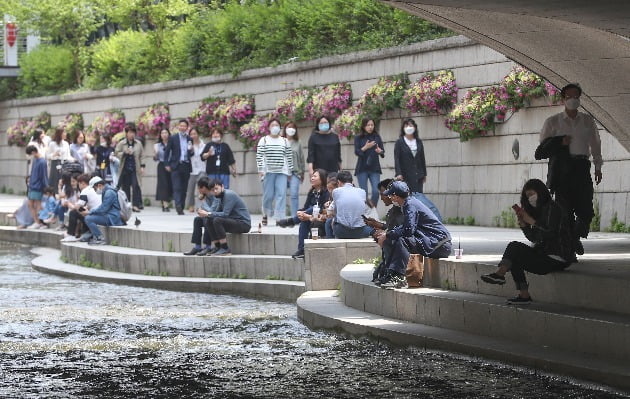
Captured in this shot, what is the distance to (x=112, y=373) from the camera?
1220 centimetres

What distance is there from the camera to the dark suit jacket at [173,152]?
99.6 feet

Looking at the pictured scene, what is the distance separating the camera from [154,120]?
36.0m

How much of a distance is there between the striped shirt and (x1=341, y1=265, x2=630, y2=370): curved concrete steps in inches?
394

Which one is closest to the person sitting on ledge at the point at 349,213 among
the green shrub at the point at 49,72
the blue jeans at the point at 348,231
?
the blue jeans at the point at 348,231

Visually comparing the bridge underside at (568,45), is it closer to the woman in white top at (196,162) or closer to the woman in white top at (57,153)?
the woman in white top at (196,162)

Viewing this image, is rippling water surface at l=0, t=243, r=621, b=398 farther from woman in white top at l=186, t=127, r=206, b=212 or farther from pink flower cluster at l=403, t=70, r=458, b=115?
woman in white top at l=186, t=127, r=206, b=212

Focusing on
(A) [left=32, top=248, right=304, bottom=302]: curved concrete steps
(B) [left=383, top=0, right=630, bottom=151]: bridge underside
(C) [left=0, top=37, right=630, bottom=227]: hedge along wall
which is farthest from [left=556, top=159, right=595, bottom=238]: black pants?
(C) [left=0, top=37, right=630, bottom=227]: hedge along wall

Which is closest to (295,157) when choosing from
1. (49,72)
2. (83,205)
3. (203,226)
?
(83,205)

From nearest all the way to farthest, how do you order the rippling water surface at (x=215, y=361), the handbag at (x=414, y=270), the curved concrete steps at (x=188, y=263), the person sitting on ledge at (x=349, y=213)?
1. the rippling water surface at (x=215, y=361)
2. the handbag at (x=414, y=270)
3. the person sitting on ledge at (x=349, y=213)
4. the curved concrete steps at (x=188, y=263)

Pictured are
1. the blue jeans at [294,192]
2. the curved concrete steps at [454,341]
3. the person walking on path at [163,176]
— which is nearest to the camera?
the curved concrete steps at [454,341]

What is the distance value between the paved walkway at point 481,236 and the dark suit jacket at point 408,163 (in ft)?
3.21

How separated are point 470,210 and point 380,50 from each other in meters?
4.11

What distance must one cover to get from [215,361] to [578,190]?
4266 mm

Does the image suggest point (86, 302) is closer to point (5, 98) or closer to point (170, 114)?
point (170, 114)
